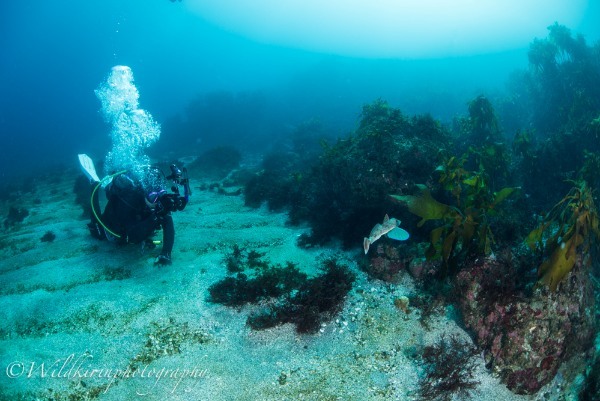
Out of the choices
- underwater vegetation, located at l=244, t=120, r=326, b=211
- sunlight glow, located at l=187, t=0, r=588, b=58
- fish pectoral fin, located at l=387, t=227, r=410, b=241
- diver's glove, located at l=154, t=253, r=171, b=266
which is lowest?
diver's glove, located at l=154, t=253, r=171, b=266

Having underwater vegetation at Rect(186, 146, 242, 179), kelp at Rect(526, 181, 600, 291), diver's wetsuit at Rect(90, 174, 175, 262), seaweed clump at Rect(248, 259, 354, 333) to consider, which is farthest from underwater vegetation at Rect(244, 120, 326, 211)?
kelp at Rect(526, 181, 600, 291)

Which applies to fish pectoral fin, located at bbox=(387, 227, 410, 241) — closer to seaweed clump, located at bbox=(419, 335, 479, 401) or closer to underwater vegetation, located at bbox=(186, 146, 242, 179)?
seaweed clump, located at bbox=(419, 335, 479, 401)

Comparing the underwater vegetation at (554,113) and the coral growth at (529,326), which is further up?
the underwater vegetation at (554,113)

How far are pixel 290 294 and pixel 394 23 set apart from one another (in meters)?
134

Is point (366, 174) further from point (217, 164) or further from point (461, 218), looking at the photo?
point (217, 164)

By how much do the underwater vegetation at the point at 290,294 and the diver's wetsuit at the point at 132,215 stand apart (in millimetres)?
2170

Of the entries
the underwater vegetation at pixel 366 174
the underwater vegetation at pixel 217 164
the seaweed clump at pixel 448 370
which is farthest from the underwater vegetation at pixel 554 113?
the underwater vegetation at pixel 217 164

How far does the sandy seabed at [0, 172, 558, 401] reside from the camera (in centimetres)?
393

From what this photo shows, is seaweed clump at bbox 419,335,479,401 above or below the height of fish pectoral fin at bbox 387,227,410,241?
below

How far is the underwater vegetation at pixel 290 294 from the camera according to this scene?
4.84 metres

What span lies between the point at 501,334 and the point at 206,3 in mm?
152021

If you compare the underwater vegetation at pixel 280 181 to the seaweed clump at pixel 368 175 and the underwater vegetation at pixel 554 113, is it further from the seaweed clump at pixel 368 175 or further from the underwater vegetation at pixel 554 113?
the underwater vegetation at pixel 554 113

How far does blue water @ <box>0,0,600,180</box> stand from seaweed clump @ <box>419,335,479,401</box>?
20.2 metres

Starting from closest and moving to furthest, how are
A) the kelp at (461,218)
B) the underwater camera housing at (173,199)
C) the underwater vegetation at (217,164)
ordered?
the kelp at (461,218)
the underwater camera housing at (173,199)
the underwater vegetation at (217,164)
